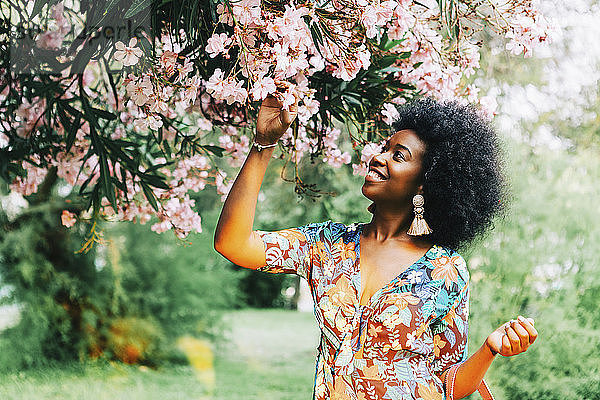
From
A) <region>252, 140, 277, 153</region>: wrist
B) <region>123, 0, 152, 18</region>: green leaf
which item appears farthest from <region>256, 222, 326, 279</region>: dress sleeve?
<region>123, 0, 152, 18</region>: green leaf

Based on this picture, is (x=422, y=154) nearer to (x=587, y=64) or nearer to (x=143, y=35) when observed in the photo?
(x=143, y=35)

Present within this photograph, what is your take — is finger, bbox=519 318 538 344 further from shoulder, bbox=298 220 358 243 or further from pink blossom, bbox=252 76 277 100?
pink blossom, bbox=252 76 277 100

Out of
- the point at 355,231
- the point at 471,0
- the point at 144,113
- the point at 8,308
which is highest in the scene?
the point at 471,0

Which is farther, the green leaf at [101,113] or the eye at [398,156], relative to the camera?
the green leaf at [101,113]

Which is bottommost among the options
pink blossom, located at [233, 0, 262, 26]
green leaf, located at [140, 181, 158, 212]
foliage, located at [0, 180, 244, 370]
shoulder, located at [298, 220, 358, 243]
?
foliage, located at [0, 180, 244, 370]

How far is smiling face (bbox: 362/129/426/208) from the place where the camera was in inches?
61.9

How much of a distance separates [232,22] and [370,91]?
0.66m

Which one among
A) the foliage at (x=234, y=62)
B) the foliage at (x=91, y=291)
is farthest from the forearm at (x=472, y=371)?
the foliage at (x=91, y=291)

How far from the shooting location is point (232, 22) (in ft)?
4.56

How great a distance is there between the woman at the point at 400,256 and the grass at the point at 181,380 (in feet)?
16.3

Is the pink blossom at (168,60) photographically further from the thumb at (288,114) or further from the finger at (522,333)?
the finger at (522,333)

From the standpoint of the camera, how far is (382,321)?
1.48 meters

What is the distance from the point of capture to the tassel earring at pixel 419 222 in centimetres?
157

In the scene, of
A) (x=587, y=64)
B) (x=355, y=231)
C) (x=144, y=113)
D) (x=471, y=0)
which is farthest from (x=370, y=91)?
(x=587, y=64)
